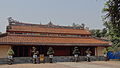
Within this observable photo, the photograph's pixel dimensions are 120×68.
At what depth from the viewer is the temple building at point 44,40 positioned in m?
20.4

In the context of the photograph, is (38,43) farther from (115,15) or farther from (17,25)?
(115,15)

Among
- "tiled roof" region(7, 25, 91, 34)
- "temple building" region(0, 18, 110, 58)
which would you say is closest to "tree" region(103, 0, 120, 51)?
"temple building" region(0, 18, 110, 58)

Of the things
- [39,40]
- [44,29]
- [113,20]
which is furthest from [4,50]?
[113,20]

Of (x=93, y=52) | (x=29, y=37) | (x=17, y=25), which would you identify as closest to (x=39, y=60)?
(x=29, y=37)

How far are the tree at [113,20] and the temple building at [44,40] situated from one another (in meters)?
13.7

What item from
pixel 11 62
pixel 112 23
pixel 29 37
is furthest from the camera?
pixel 29 37

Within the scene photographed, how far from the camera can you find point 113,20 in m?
7.50

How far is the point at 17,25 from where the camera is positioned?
79.0 ft

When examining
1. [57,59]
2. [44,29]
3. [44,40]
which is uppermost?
[44,29]

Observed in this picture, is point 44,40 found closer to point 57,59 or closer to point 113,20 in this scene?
point 57,59

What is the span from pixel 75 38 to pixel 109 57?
5708 millimetres

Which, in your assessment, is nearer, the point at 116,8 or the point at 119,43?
the point at 116,8

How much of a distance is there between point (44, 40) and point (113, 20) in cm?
1525

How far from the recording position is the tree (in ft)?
23.6
